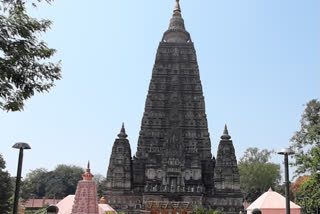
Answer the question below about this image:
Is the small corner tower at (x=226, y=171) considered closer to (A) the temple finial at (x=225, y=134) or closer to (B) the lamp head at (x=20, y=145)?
(A) the temple finial at (x=225, y=134)

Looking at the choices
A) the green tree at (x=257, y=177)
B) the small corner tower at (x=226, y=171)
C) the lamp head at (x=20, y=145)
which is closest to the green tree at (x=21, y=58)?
the lamp head at (x=20, y=145)

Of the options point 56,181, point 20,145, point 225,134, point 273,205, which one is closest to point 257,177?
point 225,134

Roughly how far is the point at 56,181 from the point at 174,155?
5015 cm

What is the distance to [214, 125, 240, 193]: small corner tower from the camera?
129 feet

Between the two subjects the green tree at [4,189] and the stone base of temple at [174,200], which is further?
the stone base of temple at [174,200]

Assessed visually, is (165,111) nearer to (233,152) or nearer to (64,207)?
(233,152)

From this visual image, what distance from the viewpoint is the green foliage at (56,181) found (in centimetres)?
7925

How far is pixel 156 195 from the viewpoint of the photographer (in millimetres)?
37156

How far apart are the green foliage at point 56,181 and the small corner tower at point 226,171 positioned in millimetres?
48101

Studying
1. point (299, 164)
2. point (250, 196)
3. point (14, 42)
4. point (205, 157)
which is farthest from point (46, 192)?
point (14, 42)

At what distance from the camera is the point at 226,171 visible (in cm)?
3969

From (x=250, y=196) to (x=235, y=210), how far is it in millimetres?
25258

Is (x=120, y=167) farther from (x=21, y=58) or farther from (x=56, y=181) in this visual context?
(x=56, y=181)

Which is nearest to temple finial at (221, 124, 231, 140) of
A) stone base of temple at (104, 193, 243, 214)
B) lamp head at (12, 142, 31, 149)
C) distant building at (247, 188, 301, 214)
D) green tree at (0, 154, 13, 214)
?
stone base of temple at (104, 193, 243, 214)
